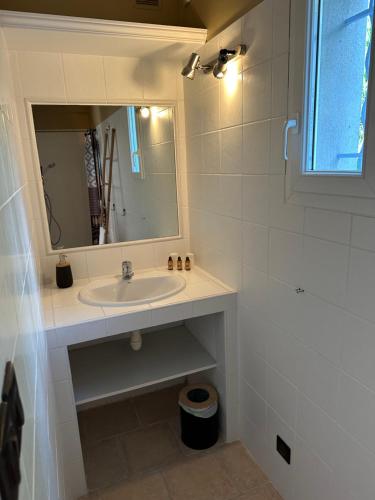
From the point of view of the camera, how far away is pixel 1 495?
373 millimetres

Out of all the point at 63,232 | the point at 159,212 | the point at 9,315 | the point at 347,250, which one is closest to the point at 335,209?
the point at 347,250

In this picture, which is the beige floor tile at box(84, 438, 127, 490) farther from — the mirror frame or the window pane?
the window pane

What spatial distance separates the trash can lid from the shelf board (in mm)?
161

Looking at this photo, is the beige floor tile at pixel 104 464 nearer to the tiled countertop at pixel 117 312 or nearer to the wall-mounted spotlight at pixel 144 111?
the tiled countertop at pixel 117 312

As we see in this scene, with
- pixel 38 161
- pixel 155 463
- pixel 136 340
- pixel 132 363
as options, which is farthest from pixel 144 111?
pixel 155 463

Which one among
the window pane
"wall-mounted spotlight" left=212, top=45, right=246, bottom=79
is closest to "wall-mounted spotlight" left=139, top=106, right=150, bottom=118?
"wall-mounted spotlight" left=212, top=45, right=246, bottom=79

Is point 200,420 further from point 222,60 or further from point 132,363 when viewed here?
point 222,60

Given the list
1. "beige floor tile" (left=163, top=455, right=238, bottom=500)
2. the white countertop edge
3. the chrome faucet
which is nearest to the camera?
the white countertop edge

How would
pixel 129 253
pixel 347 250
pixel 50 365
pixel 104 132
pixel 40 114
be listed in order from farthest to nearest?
pixel 129 253, pixel 104 132, pixel 40 114, pixel 50 365, pixel 347 250

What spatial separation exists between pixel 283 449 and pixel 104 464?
3.12 feet

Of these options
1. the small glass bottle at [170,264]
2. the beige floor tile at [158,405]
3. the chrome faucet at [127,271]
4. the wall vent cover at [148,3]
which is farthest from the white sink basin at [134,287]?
the wall vent cover at [148,3]

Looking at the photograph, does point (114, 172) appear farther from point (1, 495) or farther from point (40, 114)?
point (1, 495)

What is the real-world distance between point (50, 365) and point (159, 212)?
109 centimetres

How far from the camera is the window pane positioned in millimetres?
1008
